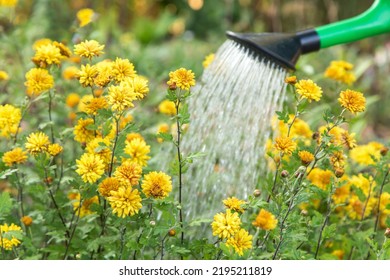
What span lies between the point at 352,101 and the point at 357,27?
0.62m

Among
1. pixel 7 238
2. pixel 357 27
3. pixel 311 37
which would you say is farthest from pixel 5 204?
pixel 357 27

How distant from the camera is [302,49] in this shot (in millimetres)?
1813

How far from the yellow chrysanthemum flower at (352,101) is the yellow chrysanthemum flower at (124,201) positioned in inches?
18.6

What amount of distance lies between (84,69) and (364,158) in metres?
0.89

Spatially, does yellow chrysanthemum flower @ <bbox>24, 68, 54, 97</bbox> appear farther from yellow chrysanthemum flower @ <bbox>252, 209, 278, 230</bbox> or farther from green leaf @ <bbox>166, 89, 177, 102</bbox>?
yellow chrysanthemum flower @ <bbox>252, 209, 278, 230</bbox>

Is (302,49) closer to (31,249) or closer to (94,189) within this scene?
(94,189)

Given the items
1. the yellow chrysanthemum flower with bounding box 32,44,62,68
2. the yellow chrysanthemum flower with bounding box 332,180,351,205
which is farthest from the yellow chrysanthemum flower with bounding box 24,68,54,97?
the yellow chrysanthemum flower with bounding box 332,180,351,205

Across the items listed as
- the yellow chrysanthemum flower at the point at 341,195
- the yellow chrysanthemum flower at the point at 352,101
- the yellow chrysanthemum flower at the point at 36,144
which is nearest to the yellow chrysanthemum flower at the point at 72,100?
the yellow chrysanthemum flower at the point at 36,144

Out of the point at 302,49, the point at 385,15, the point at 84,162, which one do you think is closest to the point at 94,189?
the point at 84,162

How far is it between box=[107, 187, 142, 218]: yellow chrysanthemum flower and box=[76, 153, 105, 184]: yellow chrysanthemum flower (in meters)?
0.07

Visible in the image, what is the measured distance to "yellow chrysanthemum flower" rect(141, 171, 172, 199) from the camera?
126 centimetres

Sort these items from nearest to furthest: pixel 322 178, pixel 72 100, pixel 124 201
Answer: pixel 124 201
pixel 322 178
pixel 72 100

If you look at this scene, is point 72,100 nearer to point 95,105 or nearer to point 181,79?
point 95,105

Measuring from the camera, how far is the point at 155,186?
1.26 metres
